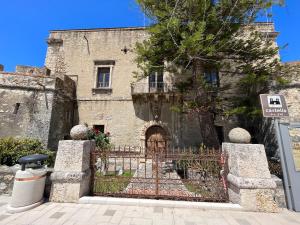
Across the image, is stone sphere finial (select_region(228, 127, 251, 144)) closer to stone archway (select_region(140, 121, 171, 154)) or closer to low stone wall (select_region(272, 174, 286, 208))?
low stone wall (select_region(272, 174, 286, 208))

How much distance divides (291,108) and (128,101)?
882 cm

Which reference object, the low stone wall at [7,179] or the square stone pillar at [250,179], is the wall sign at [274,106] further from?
the low stone wall at [7,179]

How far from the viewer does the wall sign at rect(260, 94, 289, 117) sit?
13.0ft

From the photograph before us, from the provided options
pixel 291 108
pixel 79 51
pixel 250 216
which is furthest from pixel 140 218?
pixel 79 51

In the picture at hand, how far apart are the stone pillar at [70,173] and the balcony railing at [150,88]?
24.0 ft

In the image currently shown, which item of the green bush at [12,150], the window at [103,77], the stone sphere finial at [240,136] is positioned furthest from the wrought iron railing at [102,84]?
the stone sphere finial at [240,136]

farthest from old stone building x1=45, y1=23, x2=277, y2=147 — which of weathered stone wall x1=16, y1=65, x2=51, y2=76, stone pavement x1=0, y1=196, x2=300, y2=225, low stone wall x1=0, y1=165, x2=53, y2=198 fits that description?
stone pavement x1=0, y1=196, x2=300, y2=225

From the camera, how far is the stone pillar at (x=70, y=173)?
377 cm

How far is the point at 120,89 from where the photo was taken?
1188 centimetres

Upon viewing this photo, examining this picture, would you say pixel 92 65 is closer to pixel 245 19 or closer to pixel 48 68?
pixel 48 68

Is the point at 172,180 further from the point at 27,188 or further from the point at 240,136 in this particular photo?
the point at 27,188

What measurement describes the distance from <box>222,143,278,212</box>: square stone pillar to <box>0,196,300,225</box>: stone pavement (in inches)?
8.2

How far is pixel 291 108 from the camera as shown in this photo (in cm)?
823

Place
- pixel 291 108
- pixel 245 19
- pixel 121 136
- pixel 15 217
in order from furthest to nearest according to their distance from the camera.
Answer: pixel 121 136
pixel 291 108
pixel 245 19
pixel 15 217
